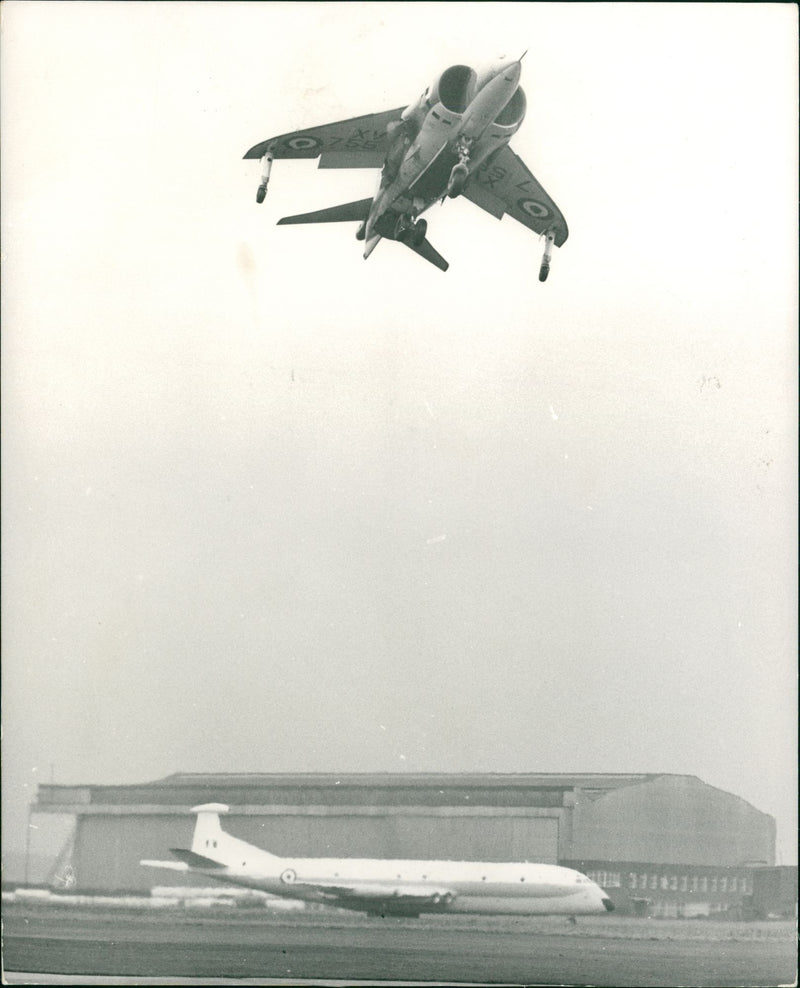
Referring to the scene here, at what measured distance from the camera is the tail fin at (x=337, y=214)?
20.0 meters

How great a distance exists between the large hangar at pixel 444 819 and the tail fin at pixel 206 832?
27cm

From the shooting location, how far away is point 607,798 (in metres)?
23.6

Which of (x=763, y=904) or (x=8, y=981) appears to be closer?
(x=8, y=981)

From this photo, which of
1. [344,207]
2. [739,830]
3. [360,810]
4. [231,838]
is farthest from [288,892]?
[344,207]

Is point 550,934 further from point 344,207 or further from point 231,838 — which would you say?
point 344,207

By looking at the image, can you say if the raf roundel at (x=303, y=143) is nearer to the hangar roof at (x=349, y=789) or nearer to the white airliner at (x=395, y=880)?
the hangar roof at (x=349, y=789)

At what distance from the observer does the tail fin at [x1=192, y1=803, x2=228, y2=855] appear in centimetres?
2430

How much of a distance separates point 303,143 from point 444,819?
12.9m

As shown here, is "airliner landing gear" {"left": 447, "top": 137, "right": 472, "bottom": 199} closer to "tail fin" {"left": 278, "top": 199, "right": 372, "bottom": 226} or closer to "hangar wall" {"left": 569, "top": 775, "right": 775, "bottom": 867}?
"tail fin" {"left": 278, "top": 199, "right": 372, "bottom": 226}

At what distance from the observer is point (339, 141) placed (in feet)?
61.0

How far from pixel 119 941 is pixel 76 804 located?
9.52 ft

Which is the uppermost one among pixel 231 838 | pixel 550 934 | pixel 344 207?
pixel 344 207

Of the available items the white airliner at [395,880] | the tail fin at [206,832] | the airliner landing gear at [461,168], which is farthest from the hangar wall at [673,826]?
the airliner landing gear at [461,168]

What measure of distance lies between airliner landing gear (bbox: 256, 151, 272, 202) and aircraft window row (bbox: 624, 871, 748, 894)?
1549cm
